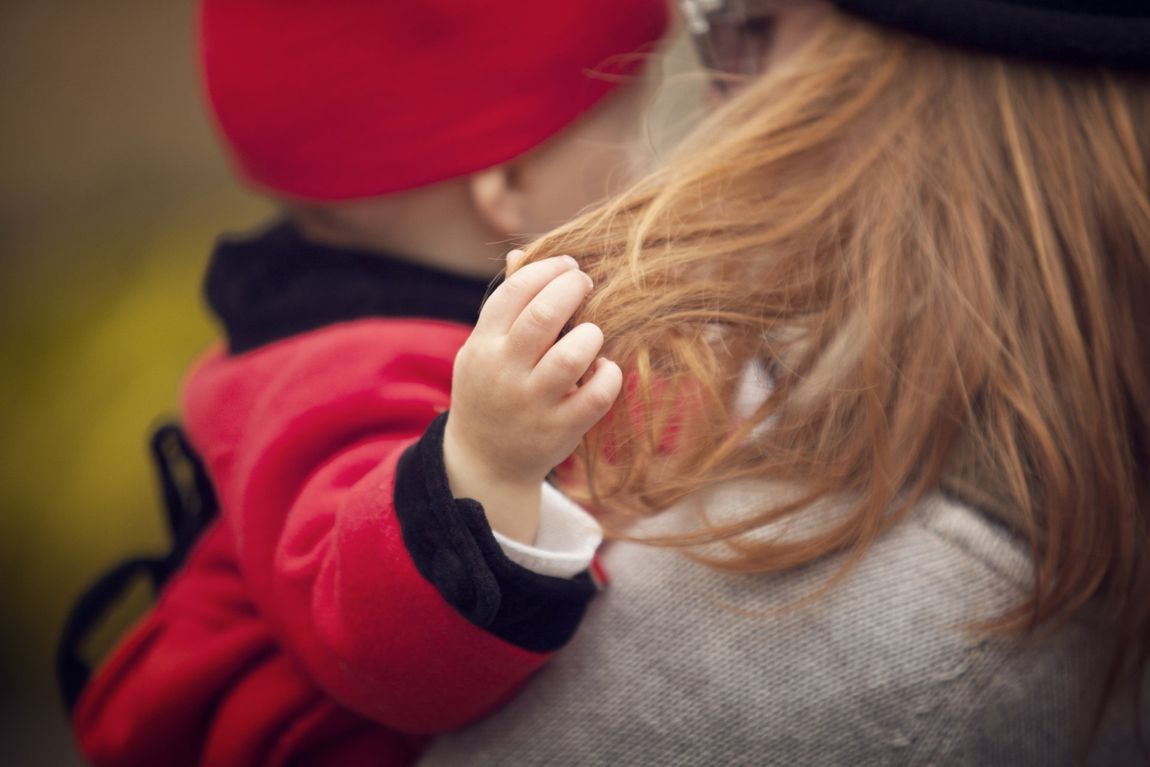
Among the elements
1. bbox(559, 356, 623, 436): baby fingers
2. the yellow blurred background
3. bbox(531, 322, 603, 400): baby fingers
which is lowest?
the yellow blurred background

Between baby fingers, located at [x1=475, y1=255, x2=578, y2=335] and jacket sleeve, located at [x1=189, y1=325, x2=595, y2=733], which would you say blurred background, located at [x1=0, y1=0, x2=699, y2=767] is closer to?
jacket sleeve, located at [x1=189, y1=325, x2=595, y2=733]

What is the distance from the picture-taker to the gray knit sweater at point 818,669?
0.69m

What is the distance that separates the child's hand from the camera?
592 millimetres

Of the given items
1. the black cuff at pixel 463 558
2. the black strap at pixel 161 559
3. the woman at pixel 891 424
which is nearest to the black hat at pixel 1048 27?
the woman at pixel 891 424

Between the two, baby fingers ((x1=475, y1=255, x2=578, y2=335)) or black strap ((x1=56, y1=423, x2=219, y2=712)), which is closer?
baby fingers ((x1=475, y1=255, x2=578, y2=335))

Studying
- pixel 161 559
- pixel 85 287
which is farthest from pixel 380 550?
pixel 85 287

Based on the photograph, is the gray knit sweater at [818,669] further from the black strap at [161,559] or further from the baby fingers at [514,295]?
the black strap at [161,559]

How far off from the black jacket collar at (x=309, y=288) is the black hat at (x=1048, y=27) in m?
0.48

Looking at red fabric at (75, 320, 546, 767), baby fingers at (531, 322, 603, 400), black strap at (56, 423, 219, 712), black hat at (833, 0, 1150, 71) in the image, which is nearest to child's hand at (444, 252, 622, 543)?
baby fingers at (531, 322, 603, 400)

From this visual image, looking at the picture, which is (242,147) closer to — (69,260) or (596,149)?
(596,149)

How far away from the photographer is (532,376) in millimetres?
595

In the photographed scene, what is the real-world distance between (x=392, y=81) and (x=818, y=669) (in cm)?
72

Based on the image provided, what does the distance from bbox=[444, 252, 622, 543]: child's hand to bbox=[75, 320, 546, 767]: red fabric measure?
0.11m

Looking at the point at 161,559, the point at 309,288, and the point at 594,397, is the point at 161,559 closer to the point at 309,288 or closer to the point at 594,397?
the point at 309,288
